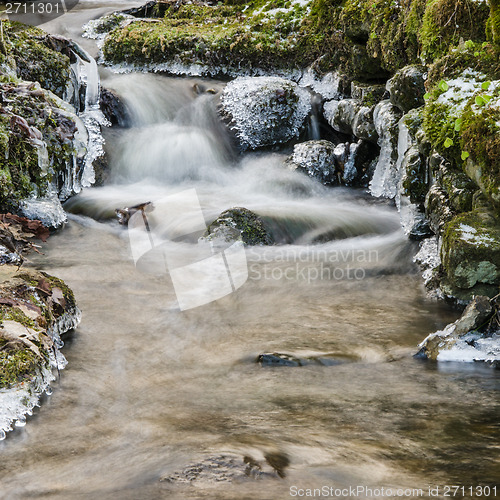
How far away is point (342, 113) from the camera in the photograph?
9422 millimetres

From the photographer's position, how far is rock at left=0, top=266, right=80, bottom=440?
3354mm

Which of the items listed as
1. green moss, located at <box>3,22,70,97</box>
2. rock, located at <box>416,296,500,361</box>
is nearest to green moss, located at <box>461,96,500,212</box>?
rock, located at <box>416,296,500,361</box>

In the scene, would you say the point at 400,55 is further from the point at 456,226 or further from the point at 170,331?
the point at 170,331

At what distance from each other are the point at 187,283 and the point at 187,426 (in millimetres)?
2935

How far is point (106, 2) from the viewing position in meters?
15.4

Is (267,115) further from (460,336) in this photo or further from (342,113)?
(460,336)

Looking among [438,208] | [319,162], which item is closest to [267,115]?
[319,162]

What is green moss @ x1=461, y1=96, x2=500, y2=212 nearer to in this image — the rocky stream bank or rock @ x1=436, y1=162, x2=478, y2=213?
the rocky stream bank

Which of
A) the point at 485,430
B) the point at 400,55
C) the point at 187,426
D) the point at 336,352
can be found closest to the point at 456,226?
the point at 336,352

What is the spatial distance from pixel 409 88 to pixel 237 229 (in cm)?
286

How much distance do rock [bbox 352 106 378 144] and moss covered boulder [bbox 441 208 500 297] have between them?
381 cm

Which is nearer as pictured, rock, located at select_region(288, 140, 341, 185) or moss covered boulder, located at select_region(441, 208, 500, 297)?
moss covered boulder, located at select_region(441, 208, 500, 297)

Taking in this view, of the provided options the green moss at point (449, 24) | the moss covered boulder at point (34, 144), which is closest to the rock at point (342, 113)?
the green moss at point (449, 24)

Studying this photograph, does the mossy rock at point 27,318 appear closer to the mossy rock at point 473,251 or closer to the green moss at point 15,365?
the green moss at point 15,365
